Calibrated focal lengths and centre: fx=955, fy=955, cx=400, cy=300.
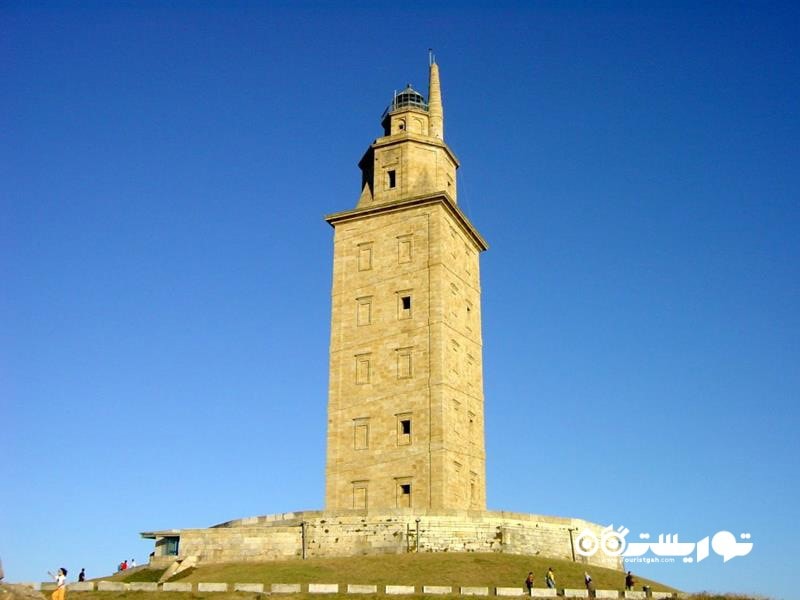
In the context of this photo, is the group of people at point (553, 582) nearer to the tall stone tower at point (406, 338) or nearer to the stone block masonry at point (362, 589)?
the stone block masonry at point (362, 589)

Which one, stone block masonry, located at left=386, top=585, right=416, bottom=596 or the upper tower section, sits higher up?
the upper tower section

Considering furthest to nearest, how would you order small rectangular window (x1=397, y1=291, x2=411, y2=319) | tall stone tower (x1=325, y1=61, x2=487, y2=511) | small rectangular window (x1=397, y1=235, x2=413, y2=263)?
small rectangular window (x1=397, y1=235, x2=413, y2=263)
small rectangular window (x1=397, y1=291, x2=411, y2=319)
tall stone tower (x1=325, y1=61, x2=487, y2=511)

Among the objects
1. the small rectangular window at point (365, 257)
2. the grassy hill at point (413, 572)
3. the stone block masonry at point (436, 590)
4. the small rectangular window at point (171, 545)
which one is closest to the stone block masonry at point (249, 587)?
the grassy hill at point (413, 572)

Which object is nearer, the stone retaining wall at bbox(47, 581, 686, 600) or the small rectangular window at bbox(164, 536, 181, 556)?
the stone retaining wall at bbox(47, 581, 686, 600)

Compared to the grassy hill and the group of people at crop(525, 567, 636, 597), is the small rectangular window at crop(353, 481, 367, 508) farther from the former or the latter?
the group of people at crop(525, 567, 636, 597)

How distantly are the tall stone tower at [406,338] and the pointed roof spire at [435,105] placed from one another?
18cm

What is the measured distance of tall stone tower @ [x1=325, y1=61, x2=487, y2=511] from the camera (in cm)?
4856

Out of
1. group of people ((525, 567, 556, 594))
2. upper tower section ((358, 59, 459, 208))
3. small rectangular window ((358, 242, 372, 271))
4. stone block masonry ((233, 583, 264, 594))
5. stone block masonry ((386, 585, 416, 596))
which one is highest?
upper tower section ((358, 59, 459, 208))

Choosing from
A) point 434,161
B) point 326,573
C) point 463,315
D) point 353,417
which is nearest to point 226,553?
point 326,573

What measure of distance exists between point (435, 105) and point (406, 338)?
16.1 metres

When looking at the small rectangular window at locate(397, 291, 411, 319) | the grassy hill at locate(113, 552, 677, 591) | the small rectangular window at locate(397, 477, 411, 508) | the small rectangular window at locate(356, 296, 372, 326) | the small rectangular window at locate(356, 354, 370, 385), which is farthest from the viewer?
the small rectangular window at locate(356, 296, 372, 326)

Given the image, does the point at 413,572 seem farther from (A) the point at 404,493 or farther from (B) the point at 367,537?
(A) the point at 404,493

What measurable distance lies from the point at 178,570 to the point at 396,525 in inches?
372

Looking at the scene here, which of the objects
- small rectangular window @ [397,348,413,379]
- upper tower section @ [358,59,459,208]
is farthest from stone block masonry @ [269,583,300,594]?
upper tower section @ [358,59,459,208]
